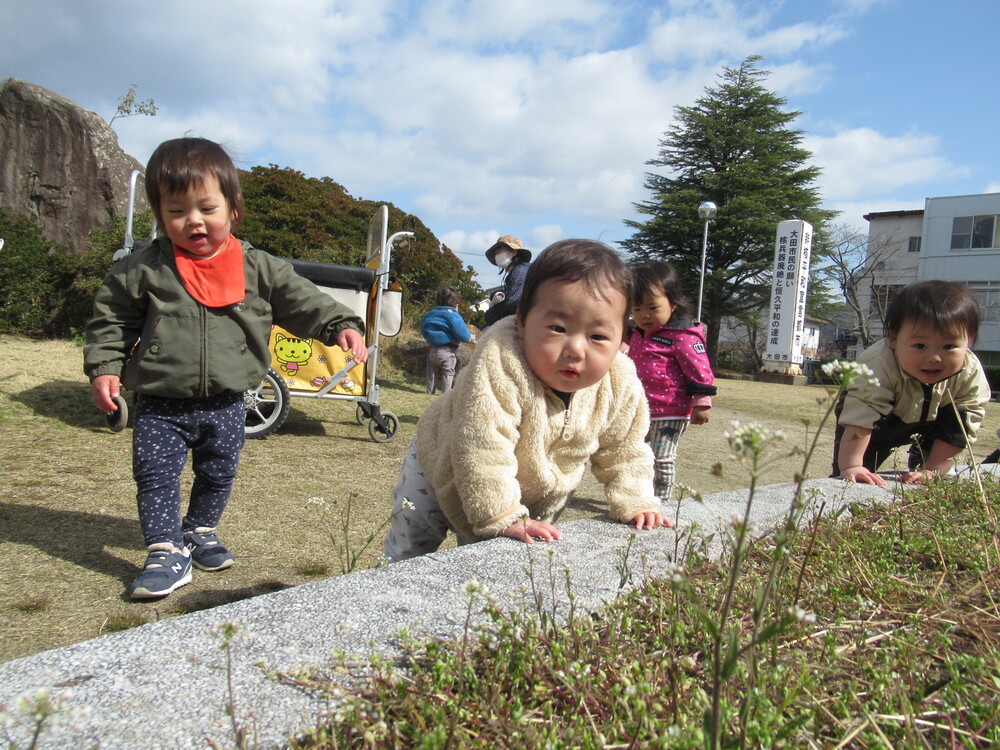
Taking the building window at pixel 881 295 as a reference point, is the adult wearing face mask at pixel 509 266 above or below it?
below

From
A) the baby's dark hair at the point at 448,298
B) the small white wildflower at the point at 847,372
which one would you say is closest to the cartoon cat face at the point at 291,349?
the baby's dark hair at the point at 448,298

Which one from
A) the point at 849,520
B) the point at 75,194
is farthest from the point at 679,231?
the point at 849,520

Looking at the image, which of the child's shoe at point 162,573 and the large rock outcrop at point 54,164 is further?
the large rock outcrop at point 54,164

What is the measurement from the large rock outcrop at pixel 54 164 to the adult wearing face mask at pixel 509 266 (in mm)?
7056

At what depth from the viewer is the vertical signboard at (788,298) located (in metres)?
21.8

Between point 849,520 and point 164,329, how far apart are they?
249 centimetres

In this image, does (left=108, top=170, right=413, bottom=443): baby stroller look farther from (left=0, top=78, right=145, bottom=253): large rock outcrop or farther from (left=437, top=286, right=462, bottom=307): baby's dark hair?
(left=0, top=78, right=145, bottom=253): large rock outcrop

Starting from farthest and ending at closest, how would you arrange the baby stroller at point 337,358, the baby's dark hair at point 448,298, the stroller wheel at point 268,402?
the baby's dark hair at point 448,298 < the baby stroller at point 337,358 < the stroller wheel at point 268,402

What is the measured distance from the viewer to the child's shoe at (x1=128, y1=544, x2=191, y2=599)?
233 centimetres

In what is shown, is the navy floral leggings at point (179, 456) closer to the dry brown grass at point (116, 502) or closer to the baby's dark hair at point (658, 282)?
the dry brown grass at point (116, 502)

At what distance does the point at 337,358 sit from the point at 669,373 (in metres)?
3.21

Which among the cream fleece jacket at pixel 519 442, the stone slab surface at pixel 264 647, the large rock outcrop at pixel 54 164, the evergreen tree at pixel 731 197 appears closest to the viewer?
the stone slab surface at pixel 264 647

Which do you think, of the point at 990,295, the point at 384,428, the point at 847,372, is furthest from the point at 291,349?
the point at 990,295

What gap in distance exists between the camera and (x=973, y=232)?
33156 mm
